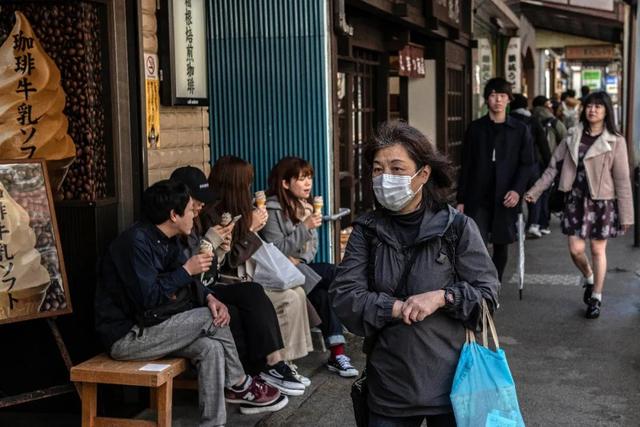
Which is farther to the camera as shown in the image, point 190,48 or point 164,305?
point 190,48

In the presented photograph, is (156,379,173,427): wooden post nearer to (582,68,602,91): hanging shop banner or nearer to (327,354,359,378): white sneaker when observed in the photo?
(327,354,359,378): white sneaker

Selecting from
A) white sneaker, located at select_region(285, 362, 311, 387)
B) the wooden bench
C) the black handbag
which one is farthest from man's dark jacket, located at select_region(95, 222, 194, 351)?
the black handbag

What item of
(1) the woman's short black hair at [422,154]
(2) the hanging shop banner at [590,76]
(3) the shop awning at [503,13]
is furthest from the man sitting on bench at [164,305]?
(2) the hanging shop banner at [590,76]

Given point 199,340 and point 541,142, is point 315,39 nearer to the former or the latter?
point 199,340

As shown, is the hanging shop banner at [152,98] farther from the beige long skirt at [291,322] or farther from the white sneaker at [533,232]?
the white sneaker at [533,232]

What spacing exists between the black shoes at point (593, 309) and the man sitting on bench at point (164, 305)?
4.19 meters

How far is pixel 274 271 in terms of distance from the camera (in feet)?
20.2

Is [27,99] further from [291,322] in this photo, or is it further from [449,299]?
[449,299]

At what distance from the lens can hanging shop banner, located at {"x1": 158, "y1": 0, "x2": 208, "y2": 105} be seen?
6141 mm

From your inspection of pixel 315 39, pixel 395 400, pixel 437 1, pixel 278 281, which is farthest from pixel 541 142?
pixel 395 400

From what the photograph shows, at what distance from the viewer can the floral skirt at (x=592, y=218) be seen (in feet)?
26.6

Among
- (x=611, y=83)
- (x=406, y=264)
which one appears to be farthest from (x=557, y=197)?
(x=611, y=83)

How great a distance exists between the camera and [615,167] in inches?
316

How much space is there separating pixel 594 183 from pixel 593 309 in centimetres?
113
